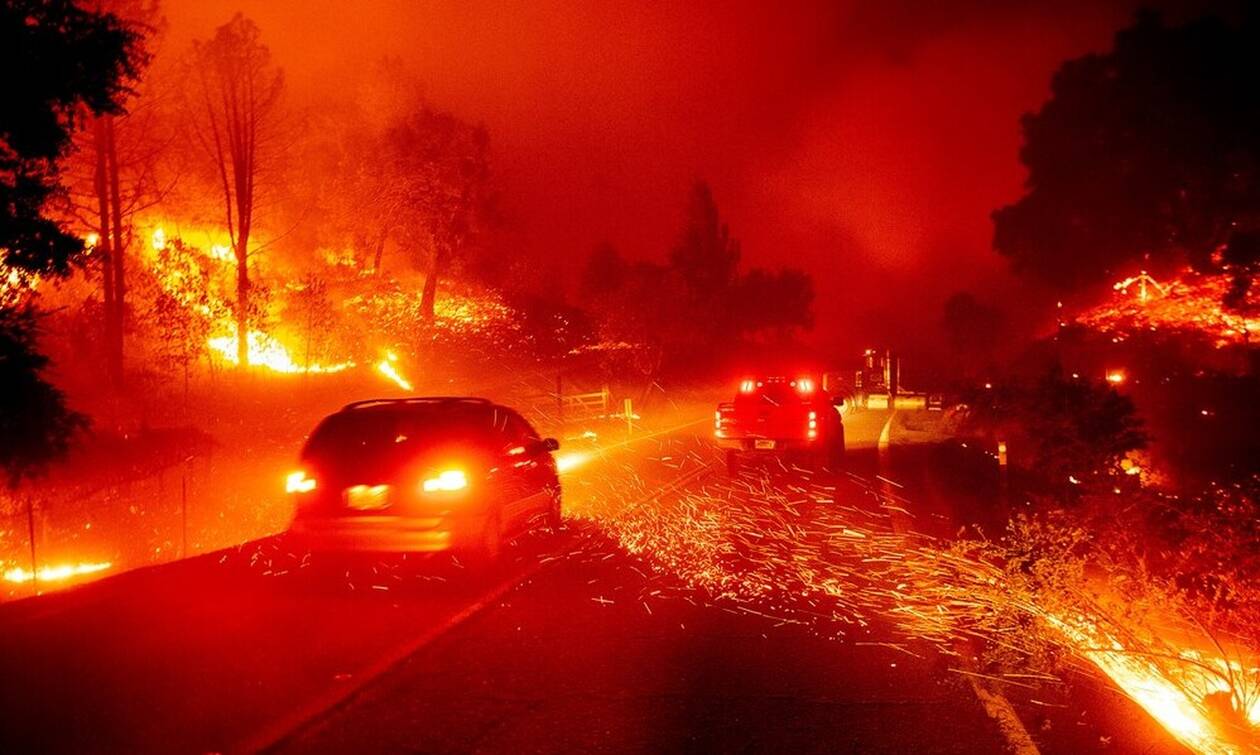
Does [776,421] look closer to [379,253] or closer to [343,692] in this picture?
[343,692]

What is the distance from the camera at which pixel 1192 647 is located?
6863 mm

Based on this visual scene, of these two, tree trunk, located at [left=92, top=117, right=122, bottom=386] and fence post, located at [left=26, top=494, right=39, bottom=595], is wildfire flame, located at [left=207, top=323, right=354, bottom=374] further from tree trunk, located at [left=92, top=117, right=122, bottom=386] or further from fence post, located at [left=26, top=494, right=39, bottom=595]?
fence post, located at [left=26, top=494, right=39, bottom=595]

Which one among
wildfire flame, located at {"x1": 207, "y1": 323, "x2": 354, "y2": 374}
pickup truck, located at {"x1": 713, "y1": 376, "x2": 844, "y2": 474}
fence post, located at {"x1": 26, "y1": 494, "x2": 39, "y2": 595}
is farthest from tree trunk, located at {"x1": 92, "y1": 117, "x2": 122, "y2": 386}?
pickup truck, located at {"x1": 713, "y1": 376, "x2": 844, "y2": 474}

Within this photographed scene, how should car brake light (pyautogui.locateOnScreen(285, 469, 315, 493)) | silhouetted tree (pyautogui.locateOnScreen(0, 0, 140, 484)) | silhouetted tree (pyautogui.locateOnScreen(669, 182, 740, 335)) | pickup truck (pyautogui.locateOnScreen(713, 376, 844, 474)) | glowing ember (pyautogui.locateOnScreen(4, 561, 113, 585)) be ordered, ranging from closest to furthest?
car brake light (pyautogui.locateOnScreen(285, 469, 315, 493)) → silhouetted tree (pyautogui.locateOnScreen(0, 0, 140, 484)) → glowing ember (pyautogui.locateOnScreen(4, 561, 113, 585)) → pickup truck (pyautogui.locateOnScreen(713, 376, 844, 474)) → silhouetted tree (pyautogui.locateOnScreen(669, 182, 740, 335))

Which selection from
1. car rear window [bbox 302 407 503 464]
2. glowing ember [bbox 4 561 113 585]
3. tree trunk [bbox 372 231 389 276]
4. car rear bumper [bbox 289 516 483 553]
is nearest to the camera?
car rear bumper [bbox 289 516 483 553]

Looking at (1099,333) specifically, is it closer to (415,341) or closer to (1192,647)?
(1192,647)

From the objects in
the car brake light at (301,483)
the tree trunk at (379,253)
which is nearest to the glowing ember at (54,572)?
the car brake light at (301,483)

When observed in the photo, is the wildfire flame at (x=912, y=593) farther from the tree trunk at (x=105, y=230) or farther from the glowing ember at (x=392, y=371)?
the glowing ember at (x=392, y=371)

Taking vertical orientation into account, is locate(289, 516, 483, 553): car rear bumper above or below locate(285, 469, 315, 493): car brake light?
below

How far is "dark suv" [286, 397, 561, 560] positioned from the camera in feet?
29.2

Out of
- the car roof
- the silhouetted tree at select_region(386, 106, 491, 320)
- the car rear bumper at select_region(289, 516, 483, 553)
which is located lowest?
the car rear bumper at select_region(289, 516, 483, 553)

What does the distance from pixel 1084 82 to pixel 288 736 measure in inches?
1093

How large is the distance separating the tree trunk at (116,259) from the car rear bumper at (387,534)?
14049 millimetres

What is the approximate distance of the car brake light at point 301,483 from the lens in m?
9.09
